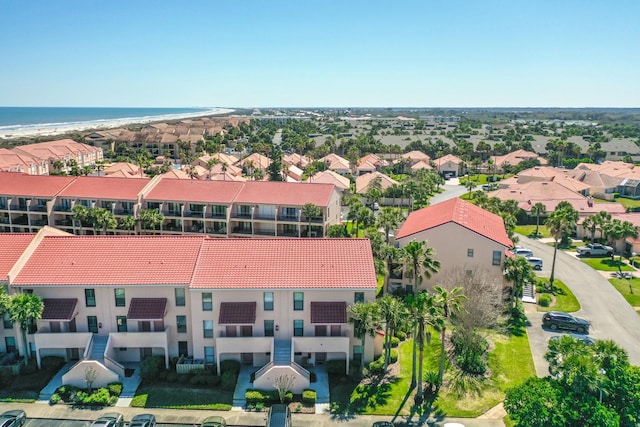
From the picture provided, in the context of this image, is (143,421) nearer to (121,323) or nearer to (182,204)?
(121,323)

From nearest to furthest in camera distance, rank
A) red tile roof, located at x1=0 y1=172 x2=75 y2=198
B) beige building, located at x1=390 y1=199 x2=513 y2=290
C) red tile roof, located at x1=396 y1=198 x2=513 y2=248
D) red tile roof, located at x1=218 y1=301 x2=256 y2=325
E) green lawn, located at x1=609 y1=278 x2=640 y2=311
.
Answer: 1. red tile roof, located at x1=218 y1=301 x2=256 y2=325
2. beige building, located at x1=390 y1=199 x2=513 y2=290
3. red tile roof, located at x1=396 y1=198 x2=513 y2=248
4. green lawn, located at x1=609 y1=278 x2=640 y2=311
5. red tile roof, located at x1=0 y1=172 x2=75 y2=198

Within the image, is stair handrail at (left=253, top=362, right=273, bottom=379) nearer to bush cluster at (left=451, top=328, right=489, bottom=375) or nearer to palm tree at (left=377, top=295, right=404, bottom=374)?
palm tree at (left=377, top=295, right=404, bottom=374)

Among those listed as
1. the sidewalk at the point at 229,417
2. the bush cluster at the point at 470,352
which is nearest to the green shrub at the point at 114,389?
the sidewalk at the point at 229,417

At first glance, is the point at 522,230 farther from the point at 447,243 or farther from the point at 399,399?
the point at 399,399

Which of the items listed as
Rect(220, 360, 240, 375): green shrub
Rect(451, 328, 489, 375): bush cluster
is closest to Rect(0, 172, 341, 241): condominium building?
Rect(451, 328, 489, 375): bush cluster

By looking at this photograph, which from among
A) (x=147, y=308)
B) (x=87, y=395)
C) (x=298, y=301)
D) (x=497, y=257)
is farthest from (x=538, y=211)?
(x=87, y=395)

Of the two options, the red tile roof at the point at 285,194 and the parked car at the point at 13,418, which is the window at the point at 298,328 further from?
the red tile roof at the point at 285,194
